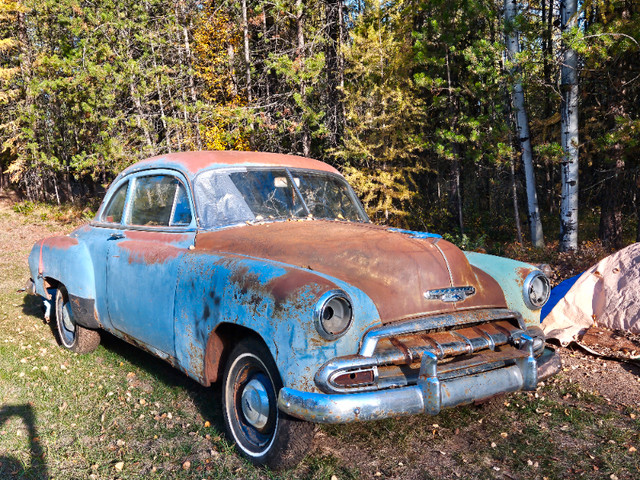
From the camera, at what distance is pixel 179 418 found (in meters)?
Result: 3.97

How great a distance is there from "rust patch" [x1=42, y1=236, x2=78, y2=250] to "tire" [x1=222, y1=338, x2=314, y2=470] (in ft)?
9.01

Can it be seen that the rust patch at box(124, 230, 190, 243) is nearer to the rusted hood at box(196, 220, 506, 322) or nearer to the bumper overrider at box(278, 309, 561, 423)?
the rusted hood at box(196, 220, 506, 322)

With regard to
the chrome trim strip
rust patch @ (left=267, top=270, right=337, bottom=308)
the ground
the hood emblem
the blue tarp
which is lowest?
the ground

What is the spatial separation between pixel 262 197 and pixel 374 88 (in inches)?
370

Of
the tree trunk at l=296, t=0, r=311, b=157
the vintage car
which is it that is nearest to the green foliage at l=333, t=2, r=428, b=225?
the tree trunk at l=296, t=0, r=311, b=157

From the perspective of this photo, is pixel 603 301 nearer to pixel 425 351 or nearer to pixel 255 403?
pixel 425 351

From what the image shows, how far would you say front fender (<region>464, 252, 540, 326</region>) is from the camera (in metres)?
3.65

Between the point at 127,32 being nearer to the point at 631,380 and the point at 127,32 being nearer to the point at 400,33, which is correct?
the point at 400,33

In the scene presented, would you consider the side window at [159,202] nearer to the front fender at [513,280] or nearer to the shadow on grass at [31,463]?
the shadow on grass at [31,463]

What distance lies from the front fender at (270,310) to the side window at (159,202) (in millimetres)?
744

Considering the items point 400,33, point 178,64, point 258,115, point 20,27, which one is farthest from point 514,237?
point 20,27

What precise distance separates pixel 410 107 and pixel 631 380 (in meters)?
9.62

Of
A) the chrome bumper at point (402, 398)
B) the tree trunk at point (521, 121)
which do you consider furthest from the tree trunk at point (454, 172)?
the chrome bumper at point (402, 398)

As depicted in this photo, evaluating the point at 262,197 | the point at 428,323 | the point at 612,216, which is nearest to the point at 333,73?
the point at 612,216
